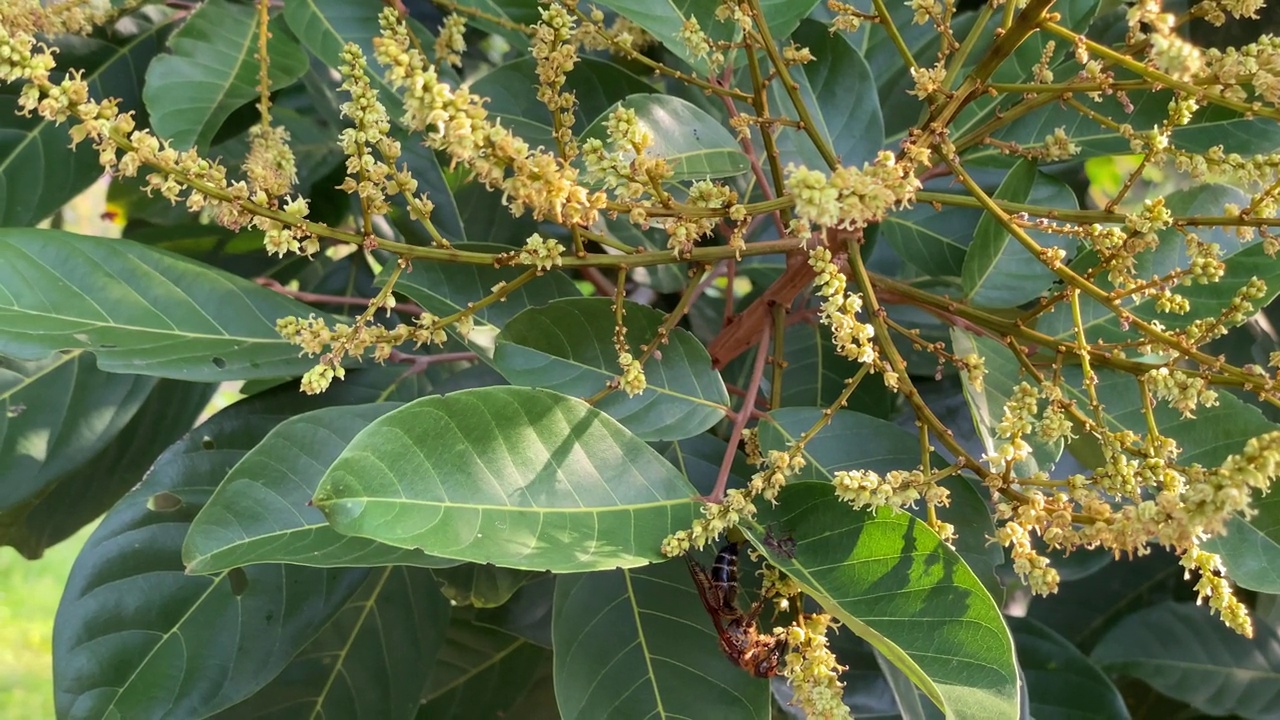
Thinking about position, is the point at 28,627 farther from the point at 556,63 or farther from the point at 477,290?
the point at 556,63

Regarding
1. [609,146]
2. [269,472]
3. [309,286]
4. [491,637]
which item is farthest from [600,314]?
[309,286]

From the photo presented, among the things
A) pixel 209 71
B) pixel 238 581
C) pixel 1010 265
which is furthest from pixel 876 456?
pixel 209 71

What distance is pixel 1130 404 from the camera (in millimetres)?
688

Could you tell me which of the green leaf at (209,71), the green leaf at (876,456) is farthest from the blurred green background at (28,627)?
the green leaf at (876,456)

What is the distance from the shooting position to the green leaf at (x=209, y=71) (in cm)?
77

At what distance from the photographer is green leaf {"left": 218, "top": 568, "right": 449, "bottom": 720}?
0.83m

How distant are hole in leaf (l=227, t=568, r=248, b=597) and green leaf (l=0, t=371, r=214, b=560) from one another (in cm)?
30

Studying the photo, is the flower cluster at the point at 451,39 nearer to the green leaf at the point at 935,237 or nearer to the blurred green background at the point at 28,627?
the green leaf at the point at 935,237

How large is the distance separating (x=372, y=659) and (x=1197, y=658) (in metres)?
0.93

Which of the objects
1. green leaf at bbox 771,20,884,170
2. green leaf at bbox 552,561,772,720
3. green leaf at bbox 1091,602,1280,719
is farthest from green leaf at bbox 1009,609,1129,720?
green leaf at bbox 771,20,884,170

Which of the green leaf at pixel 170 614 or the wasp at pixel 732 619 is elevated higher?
the wasp at pixel 732 619

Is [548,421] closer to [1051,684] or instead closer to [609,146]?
[609,146]

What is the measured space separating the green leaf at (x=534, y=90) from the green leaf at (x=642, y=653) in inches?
→ 15.2

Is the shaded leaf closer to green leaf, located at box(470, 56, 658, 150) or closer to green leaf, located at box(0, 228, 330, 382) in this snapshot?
green leaf, located at box(0, 228, 330, 382)
